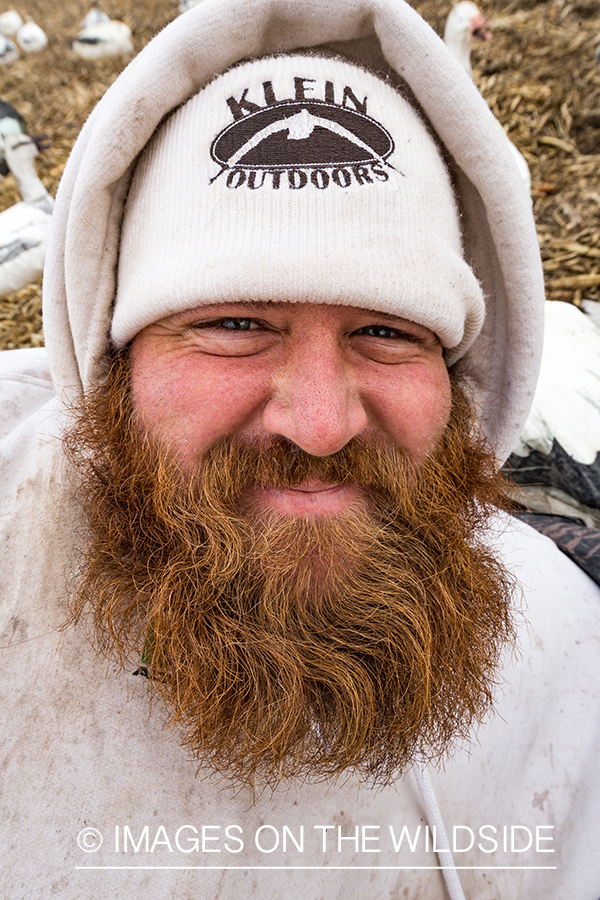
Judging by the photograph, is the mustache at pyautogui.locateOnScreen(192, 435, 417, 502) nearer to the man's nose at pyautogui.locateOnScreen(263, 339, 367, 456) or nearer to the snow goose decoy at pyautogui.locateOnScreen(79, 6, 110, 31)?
the man's nose at pyautogui.locateOnScreen(263, 339, 367, 456)

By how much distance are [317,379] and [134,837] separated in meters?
0.90

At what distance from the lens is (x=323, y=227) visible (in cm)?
105

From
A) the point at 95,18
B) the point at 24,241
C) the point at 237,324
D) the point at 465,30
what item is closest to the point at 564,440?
the point at 237,324

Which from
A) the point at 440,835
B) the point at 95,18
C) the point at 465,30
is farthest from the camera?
the point at 95,18

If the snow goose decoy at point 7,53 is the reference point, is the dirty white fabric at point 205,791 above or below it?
below

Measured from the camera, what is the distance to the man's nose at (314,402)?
3.51 ft

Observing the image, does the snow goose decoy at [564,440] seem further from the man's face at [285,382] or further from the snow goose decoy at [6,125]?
the snow goose decoy at [6,125]

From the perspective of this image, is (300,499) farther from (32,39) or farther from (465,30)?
(32,39)

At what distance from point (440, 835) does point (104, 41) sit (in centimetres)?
850

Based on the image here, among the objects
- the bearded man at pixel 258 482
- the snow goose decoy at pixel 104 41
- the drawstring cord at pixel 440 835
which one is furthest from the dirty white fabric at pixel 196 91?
the snow goose decoy at pixel 104 41

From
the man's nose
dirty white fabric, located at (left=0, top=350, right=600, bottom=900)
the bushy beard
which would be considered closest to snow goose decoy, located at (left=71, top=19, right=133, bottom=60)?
dirty white fabric, located at (left=0, top=350, right=600, bottom=900)

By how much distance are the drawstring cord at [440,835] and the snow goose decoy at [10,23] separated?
11.5m

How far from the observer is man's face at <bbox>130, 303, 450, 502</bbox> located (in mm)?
1089

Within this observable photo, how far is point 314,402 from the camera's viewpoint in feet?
3.52
